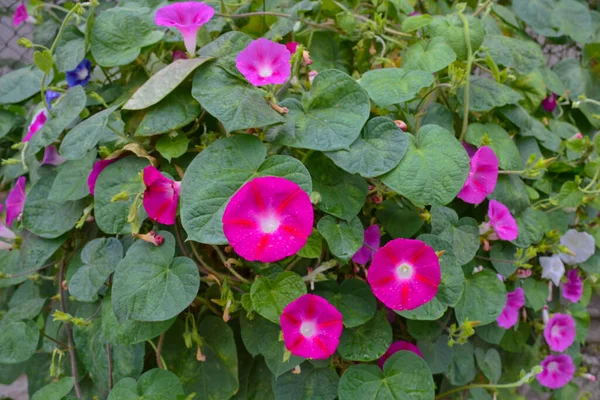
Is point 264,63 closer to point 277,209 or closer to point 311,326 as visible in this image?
point 277,209

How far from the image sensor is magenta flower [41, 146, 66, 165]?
0.92m

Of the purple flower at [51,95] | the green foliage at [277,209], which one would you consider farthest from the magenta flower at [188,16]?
the purple flower at [51,95]

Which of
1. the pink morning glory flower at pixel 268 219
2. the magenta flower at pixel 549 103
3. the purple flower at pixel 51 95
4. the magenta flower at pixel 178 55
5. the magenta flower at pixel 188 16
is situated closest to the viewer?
the pink morning glory flower at pixel 268 219

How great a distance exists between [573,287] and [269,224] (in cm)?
75

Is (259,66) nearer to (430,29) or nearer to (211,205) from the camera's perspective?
(211,205)

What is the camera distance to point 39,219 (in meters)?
0.87

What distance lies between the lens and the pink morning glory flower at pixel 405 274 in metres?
0.70

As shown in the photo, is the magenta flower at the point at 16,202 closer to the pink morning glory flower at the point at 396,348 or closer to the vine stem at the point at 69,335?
the vine stem at the point at 69,335

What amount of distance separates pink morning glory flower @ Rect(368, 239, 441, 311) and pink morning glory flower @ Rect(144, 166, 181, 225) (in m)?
0.28

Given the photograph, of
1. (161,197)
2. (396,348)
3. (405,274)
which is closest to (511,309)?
(396,348)

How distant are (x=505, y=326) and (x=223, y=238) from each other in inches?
22.6

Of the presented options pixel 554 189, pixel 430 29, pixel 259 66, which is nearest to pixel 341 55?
pixel 430 29

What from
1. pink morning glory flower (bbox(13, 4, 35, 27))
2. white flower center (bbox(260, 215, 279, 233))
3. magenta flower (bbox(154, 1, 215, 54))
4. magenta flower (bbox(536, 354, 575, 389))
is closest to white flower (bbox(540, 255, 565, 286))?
magenta flower (bbox(536, 354, 575, 389))

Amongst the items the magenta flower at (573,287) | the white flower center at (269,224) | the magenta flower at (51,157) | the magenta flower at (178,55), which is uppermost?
the magenta flower at (178,55)
